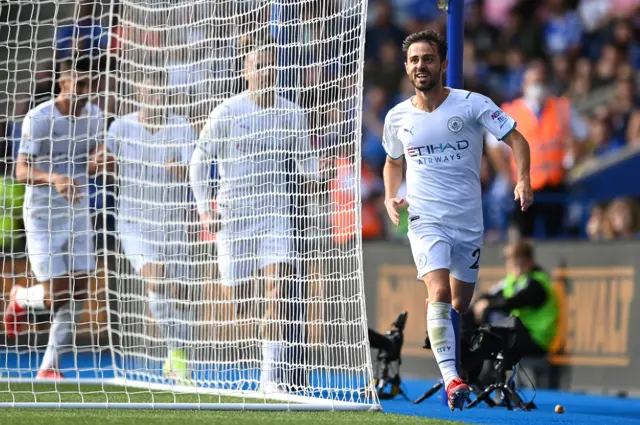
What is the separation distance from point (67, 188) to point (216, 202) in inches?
58.4

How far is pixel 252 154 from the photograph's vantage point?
8.57 meters

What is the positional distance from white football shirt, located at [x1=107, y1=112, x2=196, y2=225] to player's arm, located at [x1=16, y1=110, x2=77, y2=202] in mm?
446

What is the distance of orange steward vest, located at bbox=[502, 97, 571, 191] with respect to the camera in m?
13.1

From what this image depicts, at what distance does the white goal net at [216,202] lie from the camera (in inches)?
315

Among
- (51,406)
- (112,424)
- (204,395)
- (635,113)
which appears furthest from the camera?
(635,113)

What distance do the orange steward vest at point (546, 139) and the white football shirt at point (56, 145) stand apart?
17.1 ft

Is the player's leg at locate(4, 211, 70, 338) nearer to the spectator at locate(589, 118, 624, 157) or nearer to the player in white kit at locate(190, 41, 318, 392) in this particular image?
the player in white kit at locate(190, 41, 318, 392)

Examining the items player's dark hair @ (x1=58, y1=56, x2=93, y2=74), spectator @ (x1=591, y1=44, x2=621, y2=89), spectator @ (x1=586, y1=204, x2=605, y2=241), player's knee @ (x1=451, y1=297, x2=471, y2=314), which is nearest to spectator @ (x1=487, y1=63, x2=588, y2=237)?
spectator @ (x1=586, y1=204, x2=605, y2=241)

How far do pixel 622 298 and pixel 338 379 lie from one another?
12.0 feet

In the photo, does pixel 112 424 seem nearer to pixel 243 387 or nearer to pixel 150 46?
pixel 243 387

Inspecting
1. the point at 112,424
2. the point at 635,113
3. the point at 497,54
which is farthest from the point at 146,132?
the point at 497,54

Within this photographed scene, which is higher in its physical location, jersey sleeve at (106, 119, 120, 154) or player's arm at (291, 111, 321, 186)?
jersey sleeve at (106, 119, 120, 154)

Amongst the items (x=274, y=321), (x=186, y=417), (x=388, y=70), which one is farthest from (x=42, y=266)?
(x=388, y=70)

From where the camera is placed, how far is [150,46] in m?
9.38
